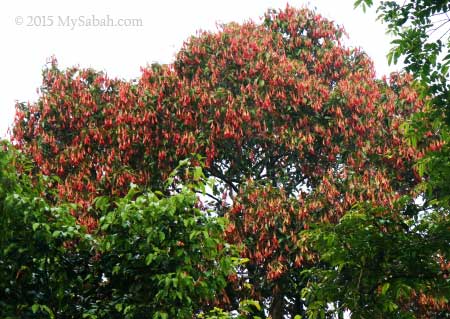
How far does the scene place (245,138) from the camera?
19.0 m

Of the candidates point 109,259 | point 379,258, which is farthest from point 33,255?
point 379,258

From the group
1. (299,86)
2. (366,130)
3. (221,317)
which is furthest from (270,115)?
(221,317)

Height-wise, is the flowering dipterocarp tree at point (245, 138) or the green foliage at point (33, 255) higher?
the flowering dipterocarp tree at point (245, 138)

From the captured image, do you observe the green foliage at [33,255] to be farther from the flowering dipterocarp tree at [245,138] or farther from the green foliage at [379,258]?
the flowering dipterocarp tree at [245,138]

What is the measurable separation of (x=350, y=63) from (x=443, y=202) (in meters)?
12.2

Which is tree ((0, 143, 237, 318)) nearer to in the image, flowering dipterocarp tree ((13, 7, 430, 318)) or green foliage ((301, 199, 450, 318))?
green foliage ((301, 199, 450, 318))

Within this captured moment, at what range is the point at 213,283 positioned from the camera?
8.82 metres

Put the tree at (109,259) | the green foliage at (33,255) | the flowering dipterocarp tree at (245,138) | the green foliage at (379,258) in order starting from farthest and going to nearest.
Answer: the flowering dipterocarp tree at (245,138), the green foliage at (379,258), the tree at (109,259), the green foliage at (33,255)

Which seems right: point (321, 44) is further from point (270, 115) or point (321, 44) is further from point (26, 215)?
point (26, 215)

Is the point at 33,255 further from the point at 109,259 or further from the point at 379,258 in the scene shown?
the point at 379,258

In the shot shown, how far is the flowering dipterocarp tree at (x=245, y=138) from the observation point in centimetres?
1705

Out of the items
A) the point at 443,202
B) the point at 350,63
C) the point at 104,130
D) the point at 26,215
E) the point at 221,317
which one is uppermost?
the point at 350,63

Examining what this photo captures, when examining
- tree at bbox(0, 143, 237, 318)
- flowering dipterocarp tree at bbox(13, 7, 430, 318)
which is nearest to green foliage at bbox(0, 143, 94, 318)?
tree at bbox(0, 143, 237, 318)

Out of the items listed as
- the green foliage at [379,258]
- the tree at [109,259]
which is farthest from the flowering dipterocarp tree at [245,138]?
the tree at [109,259]
